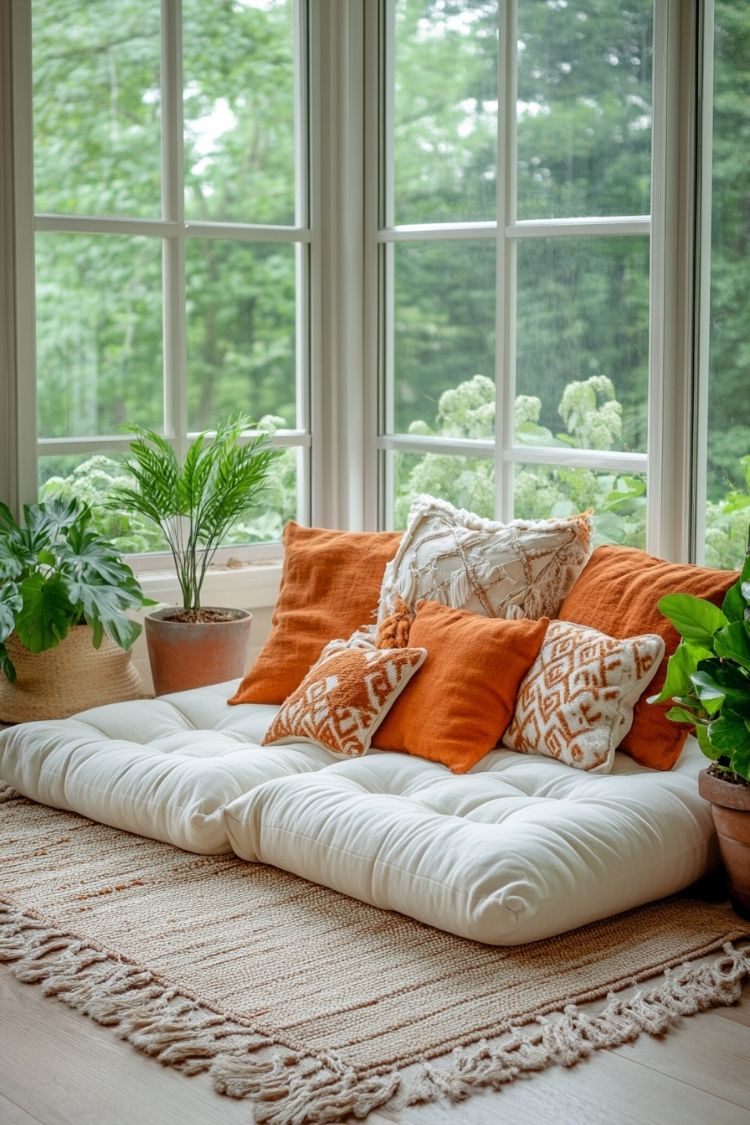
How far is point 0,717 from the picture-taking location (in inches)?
155

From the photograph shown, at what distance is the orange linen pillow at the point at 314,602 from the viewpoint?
11.7 feet

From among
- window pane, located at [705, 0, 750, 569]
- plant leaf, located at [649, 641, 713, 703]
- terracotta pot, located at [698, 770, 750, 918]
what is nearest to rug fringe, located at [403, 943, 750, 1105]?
terracotta pot, located at [698, 770, 750, 918]

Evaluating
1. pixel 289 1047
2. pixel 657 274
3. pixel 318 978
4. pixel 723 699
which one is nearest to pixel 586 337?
pixel 657 274

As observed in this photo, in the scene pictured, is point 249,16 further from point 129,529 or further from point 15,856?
point 15,856

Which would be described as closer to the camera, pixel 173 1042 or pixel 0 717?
pixel 173 1042

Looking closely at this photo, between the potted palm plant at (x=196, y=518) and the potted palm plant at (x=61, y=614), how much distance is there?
0.12 meters

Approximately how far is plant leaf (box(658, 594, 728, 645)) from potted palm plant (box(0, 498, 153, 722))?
1525mm

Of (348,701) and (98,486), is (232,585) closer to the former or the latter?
(98,486)

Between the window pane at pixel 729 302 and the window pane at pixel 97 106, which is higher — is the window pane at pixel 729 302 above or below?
below

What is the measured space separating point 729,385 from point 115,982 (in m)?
1.96

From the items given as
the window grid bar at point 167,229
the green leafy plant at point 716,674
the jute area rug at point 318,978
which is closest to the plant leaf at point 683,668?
the green leafy plant at point 716,674

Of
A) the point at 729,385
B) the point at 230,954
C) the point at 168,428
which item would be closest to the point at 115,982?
the point at 230,954

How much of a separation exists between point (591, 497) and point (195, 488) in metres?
1.05

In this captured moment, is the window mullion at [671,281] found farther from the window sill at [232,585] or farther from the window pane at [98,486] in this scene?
the window pane at [98,486]
